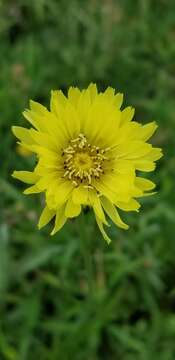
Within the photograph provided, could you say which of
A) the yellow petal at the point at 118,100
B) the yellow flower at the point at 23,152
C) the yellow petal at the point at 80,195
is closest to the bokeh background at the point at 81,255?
the yellow flower at the point at 23,152

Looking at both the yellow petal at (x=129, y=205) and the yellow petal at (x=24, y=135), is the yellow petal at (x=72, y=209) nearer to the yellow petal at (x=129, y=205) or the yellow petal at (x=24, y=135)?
the yellow petal at (x=129, y=205)

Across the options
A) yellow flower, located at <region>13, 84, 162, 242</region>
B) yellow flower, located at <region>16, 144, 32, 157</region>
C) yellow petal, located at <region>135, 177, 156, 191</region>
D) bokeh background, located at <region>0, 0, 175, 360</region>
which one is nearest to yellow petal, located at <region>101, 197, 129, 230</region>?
yellow flower, located at <region>13, 84, 162, 242</region>

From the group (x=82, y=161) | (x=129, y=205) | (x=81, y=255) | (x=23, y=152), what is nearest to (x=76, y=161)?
(x=82, y=161)

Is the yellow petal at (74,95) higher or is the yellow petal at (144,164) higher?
the yellow petal at (74,95)

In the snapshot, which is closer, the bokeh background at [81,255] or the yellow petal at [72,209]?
the yellow petal at [72,209]

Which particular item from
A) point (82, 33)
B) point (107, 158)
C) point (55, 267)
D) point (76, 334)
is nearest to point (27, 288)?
point (55, 267)

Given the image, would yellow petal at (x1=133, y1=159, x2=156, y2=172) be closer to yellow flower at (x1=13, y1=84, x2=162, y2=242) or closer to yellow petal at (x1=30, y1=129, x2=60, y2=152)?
yellow flower at (x1=13, y1=84, x2=162, y2=242)

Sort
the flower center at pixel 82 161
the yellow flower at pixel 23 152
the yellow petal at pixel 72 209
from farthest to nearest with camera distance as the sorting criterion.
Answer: the yellow flower at pixel 23 152
the flower center at pixel 82 161
the yellow petal at pixel 72 209

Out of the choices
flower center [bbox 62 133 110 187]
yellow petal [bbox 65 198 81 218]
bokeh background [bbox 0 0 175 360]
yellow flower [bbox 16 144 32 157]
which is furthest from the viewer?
yellow flower [bbox 16 144 32 157]
